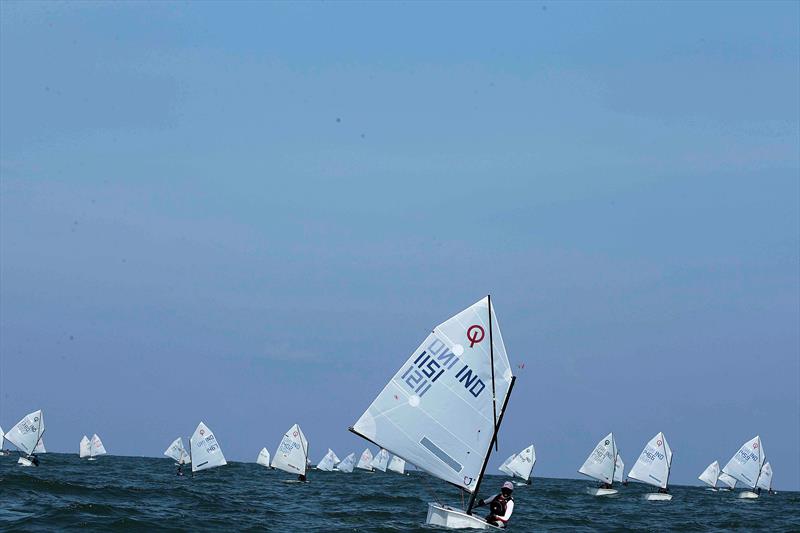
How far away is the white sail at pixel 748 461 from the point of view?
86.6m

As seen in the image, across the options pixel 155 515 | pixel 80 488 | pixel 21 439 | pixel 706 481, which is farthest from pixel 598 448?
pixel 155 515

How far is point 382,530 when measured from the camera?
2956 centimetres

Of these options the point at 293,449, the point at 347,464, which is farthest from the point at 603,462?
the point at 347,464

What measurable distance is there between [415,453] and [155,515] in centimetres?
888

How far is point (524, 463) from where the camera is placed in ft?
368

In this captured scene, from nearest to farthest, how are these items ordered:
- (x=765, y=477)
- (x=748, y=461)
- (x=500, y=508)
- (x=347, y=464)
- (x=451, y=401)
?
1. (x=500, y=508)
2. (x=451, y=401)
3. (x=748, y=461)
4. (x=765, y=477)
5. (x=347, y=464)

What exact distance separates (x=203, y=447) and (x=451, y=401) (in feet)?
171

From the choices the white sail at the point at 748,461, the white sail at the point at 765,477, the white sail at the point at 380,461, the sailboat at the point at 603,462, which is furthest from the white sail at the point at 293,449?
the white sail at the point at 380,461

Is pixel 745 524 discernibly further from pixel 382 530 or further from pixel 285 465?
pixel 285 465

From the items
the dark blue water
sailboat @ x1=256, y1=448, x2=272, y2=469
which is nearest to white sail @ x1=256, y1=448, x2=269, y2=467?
sailboat @ x1=256, y1=448, x2=272, y2=469

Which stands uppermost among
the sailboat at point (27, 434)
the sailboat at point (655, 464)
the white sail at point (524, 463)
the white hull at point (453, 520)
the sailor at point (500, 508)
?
the white sail at point (524, 463)

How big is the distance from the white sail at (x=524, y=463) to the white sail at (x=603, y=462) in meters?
26.6

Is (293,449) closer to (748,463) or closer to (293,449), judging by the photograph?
(293,449)

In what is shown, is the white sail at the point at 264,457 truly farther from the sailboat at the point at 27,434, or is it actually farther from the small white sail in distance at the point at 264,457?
the sailboat at the point at 27,434
